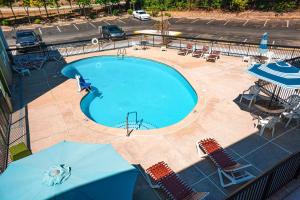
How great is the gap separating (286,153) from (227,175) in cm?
298

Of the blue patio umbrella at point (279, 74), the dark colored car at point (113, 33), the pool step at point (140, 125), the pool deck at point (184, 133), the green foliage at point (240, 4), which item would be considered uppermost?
the blue patio umbrella at point (279, 74)

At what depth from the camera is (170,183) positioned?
795 centimetres

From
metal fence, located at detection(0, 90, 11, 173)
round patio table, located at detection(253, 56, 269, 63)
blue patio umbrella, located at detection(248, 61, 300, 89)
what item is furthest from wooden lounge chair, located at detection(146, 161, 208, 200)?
round patio table, located at detection(253, 56, 269, 63)

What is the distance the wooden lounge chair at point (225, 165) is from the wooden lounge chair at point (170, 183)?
4.55 ft

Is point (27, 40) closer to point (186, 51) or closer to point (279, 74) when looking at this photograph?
point (186, 51)

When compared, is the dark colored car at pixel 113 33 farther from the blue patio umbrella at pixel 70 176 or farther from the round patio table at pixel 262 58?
the blue patio umbrella at pixel 70 176

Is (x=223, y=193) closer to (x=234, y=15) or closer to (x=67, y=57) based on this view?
(x=67, y=57)

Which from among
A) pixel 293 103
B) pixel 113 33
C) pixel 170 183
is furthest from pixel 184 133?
pixel 113 33

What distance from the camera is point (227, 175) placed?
8445mm

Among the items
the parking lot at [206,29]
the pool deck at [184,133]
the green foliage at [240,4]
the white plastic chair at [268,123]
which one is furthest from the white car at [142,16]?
the white plastic chair at [268,123]

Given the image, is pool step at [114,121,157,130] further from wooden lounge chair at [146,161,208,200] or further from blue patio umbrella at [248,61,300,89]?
blue patio umbrella at [248,61,300,89]

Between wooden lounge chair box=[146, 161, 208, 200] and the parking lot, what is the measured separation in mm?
23699

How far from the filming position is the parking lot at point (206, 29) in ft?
96.6

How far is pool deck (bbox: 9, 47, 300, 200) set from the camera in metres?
9.12
